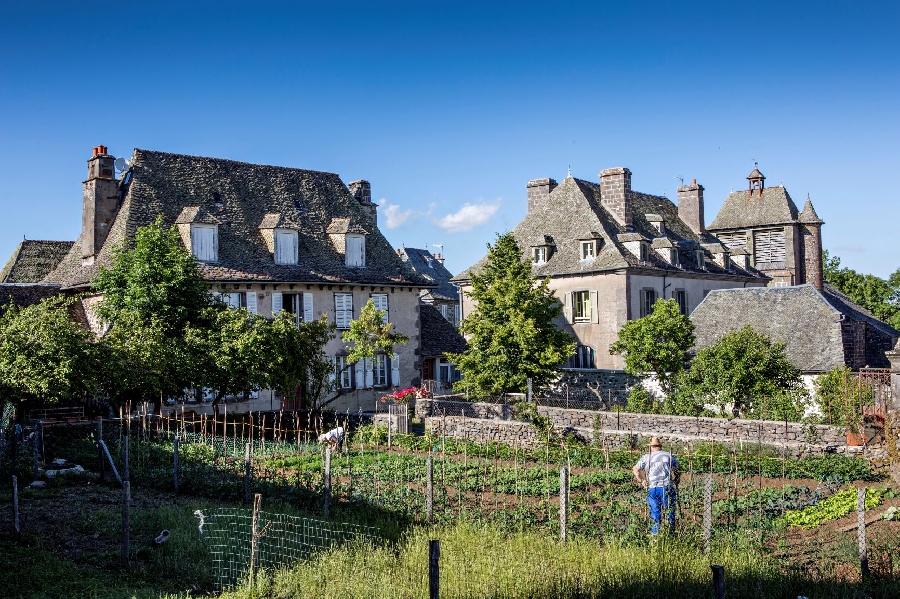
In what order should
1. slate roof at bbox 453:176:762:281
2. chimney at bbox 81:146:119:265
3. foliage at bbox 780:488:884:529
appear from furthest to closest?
slate roof at bbox 453:176:762:281
chimney at bbox 81:146:119:265
foliage at bbox 780:488:884:529

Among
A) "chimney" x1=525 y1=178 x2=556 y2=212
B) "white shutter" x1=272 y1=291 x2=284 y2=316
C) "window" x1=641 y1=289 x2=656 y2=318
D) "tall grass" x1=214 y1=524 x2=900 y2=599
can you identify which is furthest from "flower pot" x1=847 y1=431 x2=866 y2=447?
"chimney" x1=525 y1=178 x2=556 y2=212

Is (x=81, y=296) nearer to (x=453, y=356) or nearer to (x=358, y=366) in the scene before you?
(x=358, y=366)

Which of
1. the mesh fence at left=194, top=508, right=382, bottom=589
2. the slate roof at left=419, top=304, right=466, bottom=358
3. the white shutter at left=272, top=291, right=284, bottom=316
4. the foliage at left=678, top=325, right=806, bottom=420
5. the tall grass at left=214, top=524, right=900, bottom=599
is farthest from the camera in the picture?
the slate roof at left=419, top=304, right=466, bottom=358

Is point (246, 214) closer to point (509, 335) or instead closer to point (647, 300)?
point (509, 335)

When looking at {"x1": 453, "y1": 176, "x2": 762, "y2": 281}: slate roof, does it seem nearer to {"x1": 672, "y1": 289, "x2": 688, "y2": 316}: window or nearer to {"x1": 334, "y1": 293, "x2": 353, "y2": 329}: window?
{"x1": 672, "y1": 289, "x2": 688, "y2": 316}: window

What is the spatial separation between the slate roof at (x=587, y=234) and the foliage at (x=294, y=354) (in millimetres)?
11770

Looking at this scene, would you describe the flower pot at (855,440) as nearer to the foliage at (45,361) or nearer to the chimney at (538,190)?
the foliage at (45,361)

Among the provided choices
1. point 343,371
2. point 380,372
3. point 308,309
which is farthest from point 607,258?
point 308,309

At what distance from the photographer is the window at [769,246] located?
48.1m

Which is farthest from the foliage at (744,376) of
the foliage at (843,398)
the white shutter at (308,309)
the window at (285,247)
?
the window at (285,247)

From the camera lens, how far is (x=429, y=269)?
63750mm

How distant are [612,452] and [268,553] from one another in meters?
11.8

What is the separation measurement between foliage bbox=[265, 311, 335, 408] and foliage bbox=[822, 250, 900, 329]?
139 ft

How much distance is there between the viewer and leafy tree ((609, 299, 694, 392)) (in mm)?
31266
